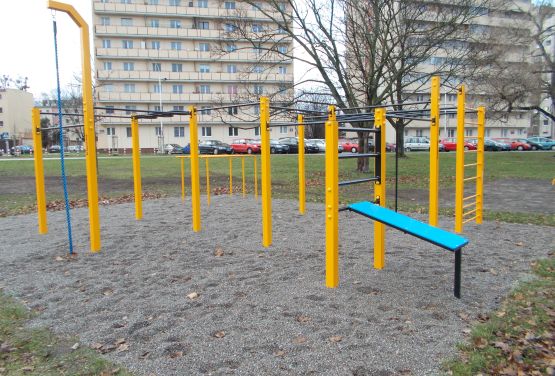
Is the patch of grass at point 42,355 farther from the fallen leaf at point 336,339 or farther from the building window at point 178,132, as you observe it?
the building window at point 178,132

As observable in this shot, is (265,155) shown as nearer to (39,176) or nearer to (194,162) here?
(194,162)

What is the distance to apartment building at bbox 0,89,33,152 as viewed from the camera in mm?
74062

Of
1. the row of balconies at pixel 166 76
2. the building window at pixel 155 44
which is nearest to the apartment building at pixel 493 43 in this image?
the row of balconies at pixel 166 76

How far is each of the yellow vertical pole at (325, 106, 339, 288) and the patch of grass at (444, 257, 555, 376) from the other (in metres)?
1.35

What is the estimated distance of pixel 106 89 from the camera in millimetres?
49094

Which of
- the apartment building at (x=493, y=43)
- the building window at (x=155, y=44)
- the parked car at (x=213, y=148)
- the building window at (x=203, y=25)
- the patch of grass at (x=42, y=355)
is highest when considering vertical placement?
the building window at (x=203, y=25)

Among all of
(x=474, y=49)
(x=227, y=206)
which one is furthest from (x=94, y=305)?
(x=474, y=49)

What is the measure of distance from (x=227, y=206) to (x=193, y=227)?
235 cm

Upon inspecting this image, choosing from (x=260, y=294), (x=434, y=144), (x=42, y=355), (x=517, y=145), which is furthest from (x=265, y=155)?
(x=517, y=145)

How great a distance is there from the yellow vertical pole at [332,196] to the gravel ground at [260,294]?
0.23 metres

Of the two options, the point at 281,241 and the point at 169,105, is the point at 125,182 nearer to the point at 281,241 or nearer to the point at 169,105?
the point at 281,241

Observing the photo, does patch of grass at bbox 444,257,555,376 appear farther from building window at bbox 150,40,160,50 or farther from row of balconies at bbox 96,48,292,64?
building window at bbox 150,40,160,50

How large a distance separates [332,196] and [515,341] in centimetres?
182

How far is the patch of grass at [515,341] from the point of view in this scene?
2697mm
